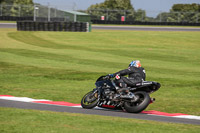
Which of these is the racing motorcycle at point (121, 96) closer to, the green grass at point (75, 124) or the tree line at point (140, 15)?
the green grass at point (75, 124)

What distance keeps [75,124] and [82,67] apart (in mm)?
11670

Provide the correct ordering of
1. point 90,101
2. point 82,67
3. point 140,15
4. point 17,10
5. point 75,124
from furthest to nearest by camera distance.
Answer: point 140,15 < point 17,10 < point 82,67 < point 90,101 < point 75,124

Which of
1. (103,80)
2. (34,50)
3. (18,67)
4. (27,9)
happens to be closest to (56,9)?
(27,9)

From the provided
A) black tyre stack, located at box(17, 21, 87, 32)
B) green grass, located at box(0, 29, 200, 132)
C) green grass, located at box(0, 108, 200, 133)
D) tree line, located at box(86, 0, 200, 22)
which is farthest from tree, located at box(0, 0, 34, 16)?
green grass, located at box(0, 108, 200, 133)

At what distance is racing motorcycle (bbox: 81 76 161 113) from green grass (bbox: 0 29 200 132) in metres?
1.01

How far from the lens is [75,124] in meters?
8.34

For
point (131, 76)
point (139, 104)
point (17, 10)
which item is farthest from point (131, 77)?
point (17, 10)

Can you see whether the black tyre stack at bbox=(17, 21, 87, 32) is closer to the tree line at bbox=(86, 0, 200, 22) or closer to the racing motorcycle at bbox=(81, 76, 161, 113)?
the tree line at bbox=(86, 0, 200, 22)

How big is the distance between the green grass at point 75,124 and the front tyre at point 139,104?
28.7 inches

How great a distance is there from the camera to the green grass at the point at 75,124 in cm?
784

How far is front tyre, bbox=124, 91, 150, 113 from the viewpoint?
9.76 m

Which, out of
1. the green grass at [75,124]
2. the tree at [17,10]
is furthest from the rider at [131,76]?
the tree at [17,10]

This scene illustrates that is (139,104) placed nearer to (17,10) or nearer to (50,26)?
(50,26)

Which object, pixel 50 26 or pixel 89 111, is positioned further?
pixel 50 26
